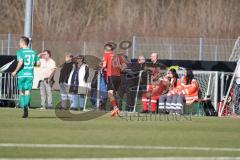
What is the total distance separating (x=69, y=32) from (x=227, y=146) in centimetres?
4850

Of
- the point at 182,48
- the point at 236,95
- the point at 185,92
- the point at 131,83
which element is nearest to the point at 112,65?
the point at 185,92

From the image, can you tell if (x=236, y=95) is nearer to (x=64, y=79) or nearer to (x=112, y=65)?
(x=112, y=65)

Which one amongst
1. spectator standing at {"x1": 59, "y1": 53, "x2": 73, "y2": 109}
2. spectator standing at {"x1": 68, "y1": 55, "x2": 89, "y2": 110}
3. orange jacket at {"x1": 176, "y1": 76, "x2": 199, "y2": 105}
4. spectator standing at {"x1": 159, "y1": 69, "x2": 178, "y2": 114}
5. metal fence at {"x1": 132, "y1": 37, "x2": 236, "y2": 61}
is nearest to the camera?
spectator standing at {"x1": 159, "y1": 69, "x2": 178, "y2": 114}

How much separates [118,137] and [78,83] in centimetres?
1137

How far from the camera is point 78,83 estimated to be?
26.0 metres

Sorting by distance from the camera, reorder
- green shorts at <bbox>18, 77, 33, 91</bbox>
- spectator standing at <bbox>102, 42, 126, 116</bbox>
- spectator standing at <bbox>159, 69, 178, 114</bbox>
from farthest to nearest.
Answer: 1. spectator standing at <bbox>159, 69, 178, 114</bbox>
2. spectator standing at <bbox>102, 42, 126, 116</bbox>
3. green shorts at <bbox>18, 77, 33, 91</bbox>

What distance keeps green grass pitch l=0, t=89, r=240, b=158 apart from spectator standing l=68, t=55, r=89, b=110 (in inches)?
179

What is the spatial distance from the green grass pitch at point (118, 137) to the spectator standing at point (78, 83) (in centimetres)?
456

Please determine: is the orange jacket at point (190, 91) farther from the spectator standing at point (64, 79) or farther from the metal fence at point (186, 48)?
the metal fence at point (186, 48)

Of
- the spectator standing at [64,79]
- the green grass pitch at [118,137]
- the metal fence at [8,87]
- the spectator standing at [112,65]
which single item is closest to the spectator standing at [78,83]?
the spectator standing at [64,79]

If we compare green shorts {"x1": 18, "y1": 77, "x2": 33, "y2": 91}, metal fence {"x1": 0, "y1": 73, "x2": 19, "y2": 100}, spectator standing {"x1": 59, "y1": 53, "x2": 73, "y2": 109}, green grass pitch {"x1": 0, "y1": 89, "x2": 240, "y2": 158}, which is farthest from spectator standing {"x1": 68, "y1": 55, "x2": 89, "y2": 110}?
green shorts {"x1": 18, "y1": 77, "x2": 33, "y2": 91}

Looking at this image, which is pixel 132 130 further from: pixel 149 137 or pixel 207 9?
pixel 207 9

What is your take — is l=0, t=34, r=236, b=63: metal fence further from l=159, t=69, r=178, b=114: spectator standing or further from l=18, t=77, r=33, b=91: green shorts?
l=18, t=77, r=33, b=91: green shorts

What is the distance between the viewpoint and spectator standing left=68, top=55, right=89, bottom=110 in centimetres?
2544
